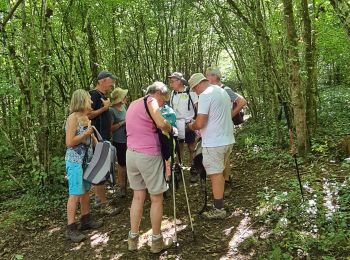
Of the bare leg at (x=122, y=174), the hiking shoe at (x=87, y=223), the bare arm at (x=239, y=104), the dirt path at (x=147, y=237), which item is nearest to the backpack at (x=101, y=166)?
the hiking shoe at (x=87, y=223)

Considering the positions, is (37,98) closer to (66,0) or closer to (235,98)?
(66,0)

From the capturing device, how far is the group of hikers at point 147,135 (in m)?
3.87

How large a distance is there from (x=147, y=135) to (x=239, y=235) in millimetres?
1561

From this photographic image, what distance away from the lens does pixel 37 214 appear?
18.0 ft

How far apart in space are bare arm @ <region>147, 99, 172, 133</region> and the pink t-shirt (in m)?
0.06

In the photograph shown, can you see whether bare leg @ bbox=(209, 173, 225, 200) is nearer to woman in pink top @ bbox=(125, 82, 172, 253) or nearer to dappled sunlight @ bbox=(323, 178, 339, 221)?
woman in pink top @ bbox=(125, 82, 172, 253)

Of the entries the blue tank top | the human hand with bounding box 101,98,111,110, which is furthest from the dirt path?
the human hand with bounding box 101,98,111,110

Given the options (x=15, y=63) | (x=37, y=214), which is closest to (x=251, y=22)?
(x=15, y=63)

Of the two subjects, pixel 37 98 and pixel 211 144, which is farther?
pixel 37 98

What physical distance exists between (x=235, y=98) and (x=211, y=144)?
124 cm

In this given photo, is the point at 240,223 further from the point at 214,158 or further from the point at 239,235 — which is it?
the point at 214,158

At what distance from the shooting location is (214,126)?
450 centimetres

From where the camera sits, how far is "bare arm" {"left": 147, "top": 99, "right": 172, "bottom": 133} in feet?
12.4

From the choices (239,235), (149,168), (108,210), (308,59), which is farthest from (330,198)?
(308,59)
